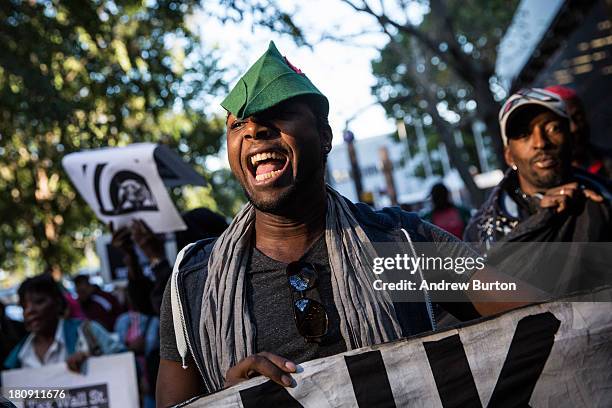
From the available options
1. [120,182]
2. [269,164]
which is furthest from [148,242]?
[269,164]

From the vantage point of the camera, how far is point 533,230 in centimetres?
367

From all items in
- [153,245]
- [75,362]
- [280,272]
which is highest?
[153,245]

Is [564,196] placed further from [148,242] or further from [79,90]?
[79,90]

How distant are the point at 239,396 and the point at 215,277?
1.13 feet

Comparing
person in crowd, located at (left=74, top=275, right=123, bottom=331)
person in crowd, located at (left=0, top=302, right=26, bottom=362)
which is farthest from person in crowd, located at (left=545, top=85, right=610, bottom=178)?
person in crowd, located at (left=74, top=275, right=123, bottom=331)

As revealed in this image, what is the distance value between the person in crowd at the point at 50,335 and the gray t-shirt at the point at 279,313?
139 inches

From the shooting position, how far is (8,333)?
7902 millimetres

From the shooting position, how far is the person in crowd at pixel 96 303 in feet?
31.6

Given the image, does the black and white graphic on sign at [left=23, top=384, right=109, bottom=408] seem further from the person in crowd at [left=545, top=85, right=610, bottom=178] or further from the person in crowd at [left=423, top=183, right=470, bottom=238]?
the person in crowd at [left=423, top=183, right=470, bottom=238]

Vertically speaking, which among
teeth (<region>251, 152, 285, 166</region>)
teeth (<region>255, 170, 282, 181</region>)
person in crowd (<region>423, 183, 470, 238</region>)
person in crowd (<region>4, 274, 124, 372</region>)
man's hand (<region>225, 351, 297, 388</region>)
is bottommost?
man's hand (<region>225, 351, 297, 388</region>)

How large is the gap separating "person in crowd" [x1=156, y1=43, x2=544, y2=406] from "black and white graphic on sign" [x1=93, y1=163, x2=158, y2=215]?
118 inches

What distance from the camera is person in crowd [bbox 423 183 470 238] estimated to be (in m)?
8.18

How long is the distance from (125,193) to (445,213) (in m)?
3.89

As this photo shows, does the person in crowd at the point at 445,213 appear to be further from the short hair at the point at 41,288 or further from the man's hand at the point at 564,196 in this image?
the man's hand at the point at 564,196
